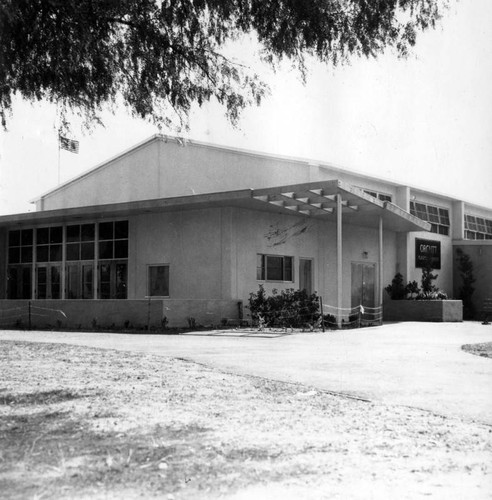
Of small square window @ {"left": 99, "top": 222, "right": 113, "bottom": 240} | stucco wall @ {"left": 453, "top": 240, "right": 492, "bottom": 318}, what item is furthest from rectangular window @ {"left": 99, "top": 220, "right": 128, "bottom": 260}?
stucco wall @ {"left": 453, "top": 240, "right": 492, "bottom": 318}

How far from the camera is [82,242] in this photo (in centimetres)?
2578

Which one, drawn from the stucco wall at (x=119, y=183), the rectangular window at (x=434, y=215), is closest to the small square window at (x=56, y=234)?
the stucco wall at (x=119, y=183)

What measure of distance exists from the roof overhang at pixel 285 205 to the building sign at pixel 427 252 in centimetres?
334

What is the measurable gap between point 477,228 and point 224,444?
33.5m

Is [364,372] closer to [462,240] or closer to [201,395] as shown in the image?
[201,395]

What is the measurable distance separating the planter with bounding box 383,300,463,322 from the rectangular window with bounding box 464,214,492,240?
961 centimetres

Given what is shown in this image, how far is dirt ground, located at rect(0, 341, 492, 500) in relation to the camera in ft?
14.0

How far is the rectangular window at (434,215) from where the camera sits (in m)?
31.0

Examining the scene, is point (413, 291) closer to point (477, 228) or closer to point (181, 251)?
point (181, 251)

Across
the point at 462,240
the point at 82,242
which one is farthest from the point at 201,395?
the point at 462,240

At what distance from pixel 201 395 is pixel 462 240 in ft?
91.7

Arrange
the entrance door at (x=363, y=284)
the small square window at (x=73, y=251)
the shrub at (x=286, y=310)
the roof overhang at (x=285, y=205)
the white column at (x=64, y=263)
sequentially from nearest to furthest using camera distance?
the roof overhang at (x=285, y=205) < the shrub at (x=286, y=310) < the small square window at (x=73, y=251) < the white column at (x=64, y=263) < the entrance door at (x=363, y=284)

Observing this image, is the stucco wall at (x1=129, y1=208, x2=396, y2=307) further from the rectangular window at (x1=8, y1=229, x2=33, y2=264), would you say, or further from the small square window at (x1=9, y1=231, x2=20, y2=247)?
the small square window at (x1=9, y1=231, x2=20, y2=247)

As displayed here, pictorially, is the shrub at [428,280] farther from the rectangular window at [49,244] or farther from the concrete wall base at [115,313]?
the rectangular window at [49,244]
